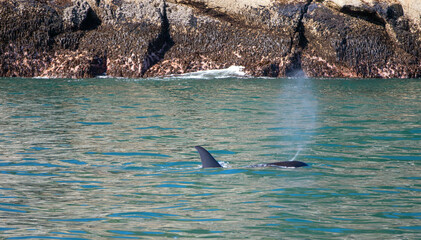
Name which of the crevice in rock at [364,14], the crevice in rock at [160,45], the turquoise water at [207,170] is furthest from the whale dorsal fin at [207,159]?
the crevice in rock at [364,14]

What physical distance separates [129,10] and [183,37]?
7.62 ft

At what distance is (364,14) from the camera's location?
22.7 meters

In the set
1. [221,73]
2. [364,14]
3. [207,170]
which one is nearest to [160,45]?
[221,73]

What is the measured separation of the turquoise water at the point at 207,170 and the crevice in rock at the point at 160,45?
8581 millimetres

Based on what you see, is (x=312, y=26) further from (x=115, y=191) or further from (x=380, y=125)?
(x=115, y=191)

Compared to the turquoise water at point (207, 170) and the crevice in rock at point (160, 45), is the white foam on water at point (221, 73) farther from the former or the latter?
the turquoise water at point (207, 170)

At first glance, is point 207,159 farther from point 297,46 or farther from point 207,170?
point 297,46

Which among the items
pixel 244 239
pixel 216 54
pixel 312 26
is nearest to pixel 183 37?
pixel 216 54

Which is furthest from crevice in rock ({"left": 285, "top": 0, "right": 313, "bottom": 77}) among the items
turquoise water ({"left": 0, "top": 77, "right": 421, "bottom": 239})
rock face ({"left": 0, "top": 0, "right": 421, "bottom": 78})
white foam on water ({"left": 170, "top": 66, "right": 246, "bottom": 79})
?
turquoise water ({"left": 0, "top": 77, "right": 421, "bottom": 239})

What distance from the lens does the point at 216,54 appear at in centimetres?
2212

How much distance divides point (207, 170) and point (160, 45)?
16518 mm

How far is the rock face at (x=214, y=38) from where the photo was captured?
22.0m

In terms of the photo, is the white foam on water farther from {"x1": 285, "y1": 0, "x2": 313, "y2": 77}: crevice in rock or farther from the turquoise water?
the turquoise water

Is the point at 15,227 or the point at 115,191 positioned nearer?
the point at 15,227
